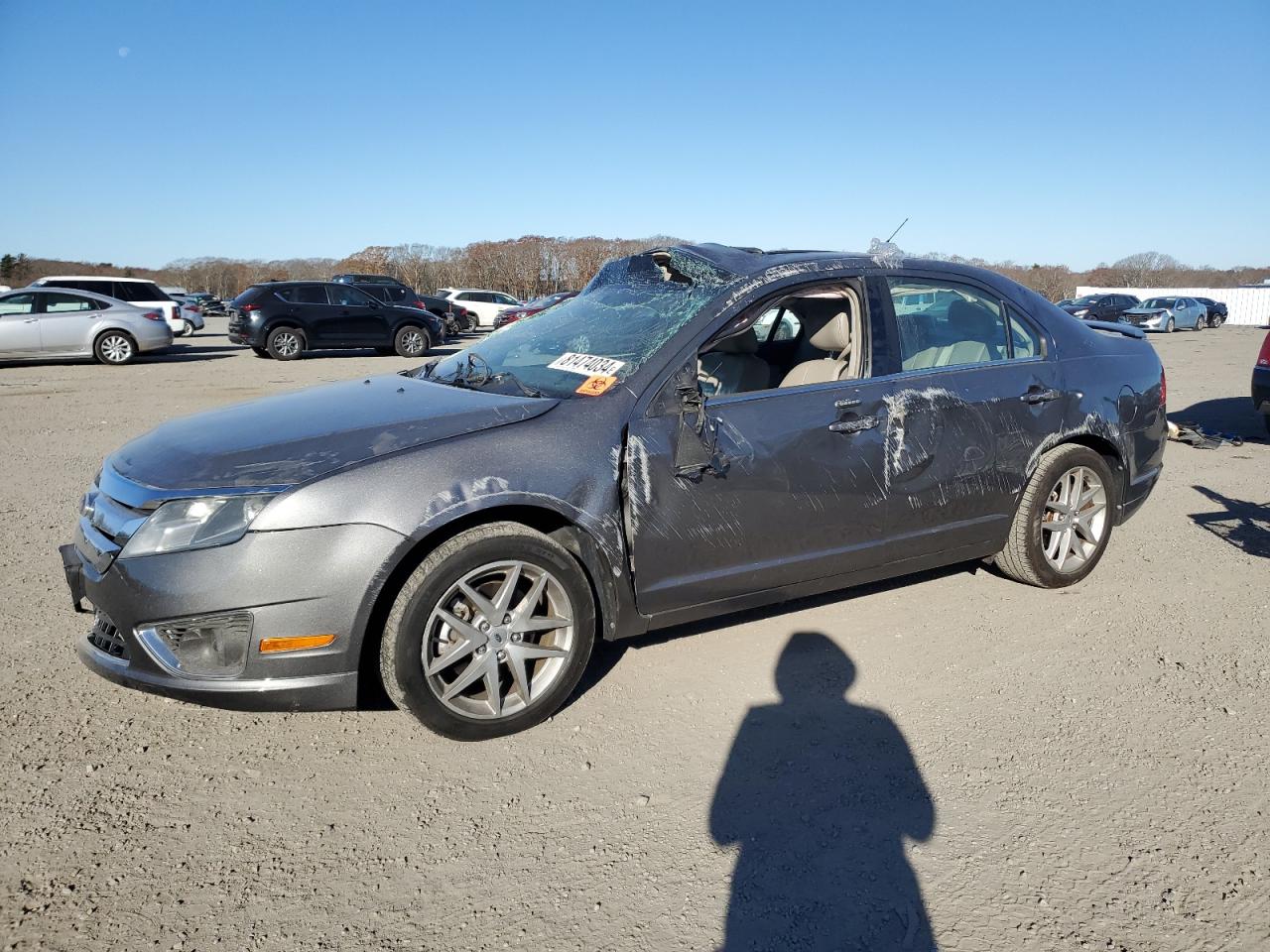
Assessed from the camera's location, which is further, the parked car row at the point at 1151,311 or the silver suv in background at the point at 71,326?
the parked car row at the point at 1151,311

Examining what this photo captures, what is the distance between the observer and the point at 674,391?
3.31m

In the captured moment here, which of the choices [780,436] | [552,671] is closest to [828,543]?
[780,436]

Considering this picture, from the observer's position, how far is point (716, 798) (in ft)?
9.09

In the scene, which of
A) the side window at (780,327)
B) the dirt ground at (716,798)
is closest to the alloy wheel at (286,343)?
the dirt ground at (716,798)

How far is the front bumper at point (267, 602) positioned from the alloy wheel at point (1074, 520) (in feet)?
10.9

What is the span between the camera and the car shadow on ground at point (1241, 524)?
5286mm

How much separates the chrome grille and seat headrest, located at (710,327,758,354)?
2375 millimetres

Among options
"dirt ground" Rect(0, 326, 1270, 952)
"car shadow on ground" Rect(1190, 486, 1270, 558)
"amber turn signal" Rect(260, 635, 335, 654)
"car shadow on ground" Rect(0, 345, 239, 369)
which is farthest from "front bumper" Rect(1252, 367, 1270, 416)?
"car shadow on ground" Rect(0, 345, 239, 369)

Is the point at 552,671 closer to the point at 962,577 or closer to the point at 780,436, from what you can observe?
the point at 780,436

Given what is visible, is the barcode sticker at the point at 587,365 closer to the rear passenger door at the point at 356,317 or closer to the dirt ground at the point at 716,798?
the dirt ground at the point at 716,798

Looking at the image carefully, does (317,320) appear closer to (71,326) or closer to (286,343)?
(286,343)

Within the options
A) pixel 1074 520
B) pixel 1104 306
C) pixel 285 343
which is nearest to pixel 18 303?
pixel 285 343

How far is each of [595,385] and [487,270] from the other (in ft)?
177

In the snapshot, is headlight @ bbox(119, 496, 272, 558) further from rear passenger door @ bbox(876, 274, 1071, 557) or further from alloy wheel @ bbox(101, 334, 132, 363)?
alloy wheel @ bbox(101, 334, 132, 363)
